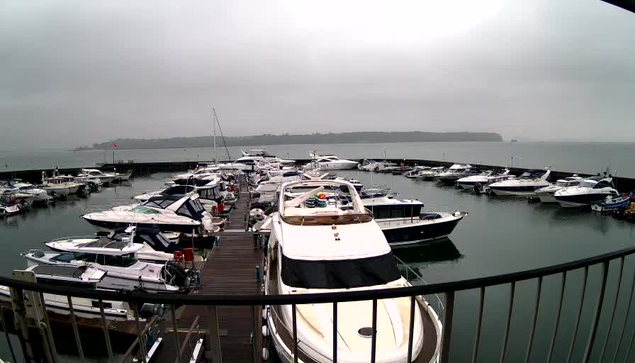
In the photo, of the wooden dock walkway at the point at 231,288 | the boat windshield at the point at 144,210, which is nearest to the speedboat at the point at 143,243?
the wooden dock walkway at the point at 231,288

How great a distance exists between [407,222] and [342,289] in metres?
12.2

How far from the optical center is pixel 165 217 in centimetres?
1736

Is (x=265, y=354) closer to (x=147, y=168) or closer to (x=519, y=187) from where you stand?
(x=519, y=187)

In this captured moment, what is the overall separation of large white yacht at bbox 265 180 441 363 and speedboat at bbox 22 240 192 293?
153 inches

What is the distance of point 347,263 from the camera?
6.71 meters

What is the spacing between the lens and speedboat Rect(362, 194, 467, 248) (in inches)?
679

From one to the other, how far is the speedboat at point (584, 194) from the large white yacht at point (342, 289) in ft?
86.7

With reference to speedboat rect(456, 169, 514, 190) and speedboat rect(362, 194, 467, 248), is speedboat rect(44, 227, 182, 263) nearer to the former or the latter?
speedboat rect(362, 194, 467, 248)

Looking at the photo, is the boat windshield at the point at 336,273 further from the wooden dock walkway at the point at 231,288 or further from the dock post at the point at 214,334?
the dock post at the point at 214,334

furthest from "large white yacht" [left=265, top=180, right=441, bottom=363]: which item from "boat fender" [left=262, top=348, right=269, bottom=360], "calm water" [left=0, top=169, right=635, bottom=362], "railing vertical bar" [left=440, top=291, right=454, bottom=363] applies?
"calm water" [left=0, top=169, right=635, bottom=362]

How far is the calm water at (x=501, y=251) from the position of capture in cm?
999

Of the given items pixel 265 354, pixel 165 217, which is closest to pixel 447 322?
pixel 265 354

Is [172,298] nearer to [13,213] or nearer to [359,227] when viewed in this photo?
[359,227]

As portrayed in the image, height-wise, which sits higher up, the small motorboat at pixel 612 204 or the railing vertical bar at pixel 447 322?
the railing vertical bar at pixel 447 322
